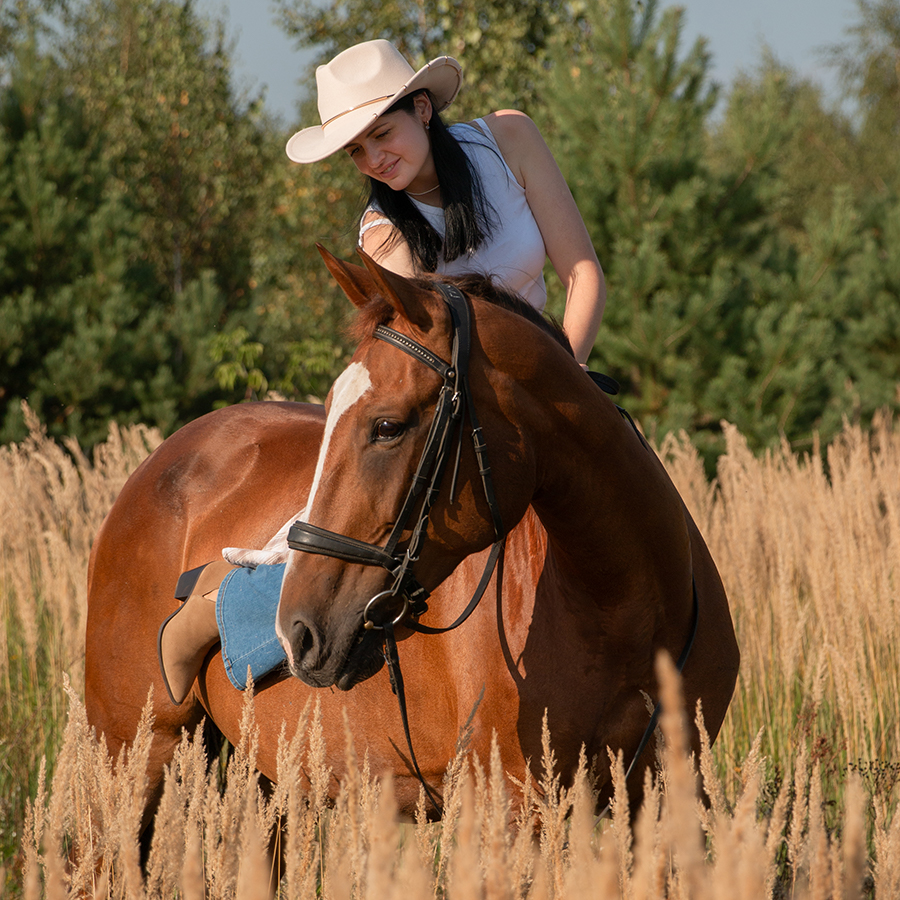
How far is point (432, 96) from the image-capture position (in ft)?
8.60

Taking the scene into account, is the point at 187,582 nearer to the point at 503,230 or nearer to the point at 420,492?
the point at 420,492

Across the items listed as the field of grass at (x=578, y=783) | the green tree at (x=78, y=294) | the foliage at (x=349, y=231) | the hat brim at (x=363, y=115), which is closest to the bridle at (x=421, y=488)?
the field of grass at (x=578, y=783)

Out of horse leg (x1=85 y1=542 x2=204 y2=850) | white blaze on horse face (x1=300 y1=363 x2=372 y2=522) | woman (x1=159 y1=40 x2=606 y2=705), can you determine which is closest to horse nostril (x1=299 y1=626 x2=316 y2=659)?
white blaze on horse face (x1=300 y1=363 x2=372 y2=522)

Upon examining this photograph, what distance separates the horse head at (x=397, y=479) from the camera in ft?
5.62

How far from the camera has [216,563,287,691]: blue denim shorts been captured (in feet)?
8.05

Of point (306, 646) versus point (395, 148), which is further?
point (395, 148)

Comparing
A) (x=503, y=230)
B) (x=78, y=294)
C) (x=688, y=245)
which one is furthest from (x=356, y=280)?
(x=78, y=294)

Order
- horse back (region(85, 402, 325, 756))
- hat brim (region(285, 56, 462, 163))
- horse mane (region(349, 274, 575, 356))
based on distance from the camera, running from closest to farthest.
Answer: horse mane (region(349, 274, 575, 356)) < hat brim (region(285, 56, 462, 163)) < horse back (region(85, 402, 325, 756))

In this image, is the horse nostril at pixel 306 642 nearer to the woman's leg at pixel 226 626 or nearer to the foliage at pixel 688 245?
the woman's leg at pixel 226 626

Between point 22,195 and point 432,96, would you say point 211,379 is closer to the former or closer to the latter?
point 22,195

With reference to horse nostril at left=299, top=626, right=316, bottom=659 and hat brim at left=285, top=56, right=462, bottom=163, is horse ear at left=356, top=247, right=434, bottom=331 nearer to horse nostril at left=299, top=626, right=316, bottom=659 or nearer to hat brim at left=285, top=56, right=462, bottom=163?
horse nostril at left=299, top=626, right=316, bottom=659

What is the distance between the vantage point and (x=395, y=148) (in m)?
2.42

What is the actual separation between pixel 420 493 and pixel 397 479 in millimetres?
54

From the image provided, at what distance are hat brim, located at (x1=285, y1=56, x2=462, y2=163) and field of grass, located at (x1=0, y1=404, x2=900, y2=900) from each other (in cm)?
151
